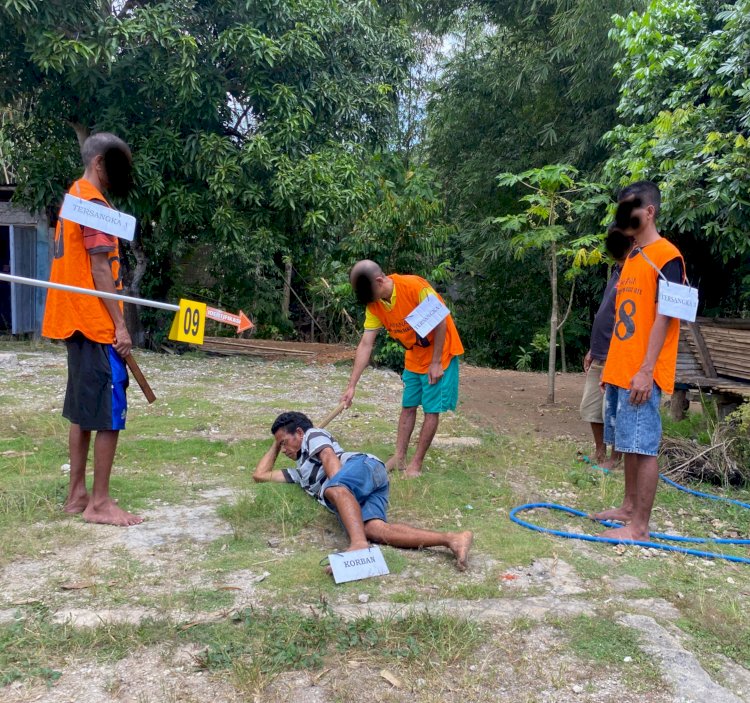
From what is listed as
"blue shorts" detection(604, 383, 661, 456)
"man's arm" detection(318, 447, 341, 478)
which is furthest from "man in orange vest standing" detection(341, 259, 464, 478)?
"blue shorts" detection(604, 383, 661, 456)

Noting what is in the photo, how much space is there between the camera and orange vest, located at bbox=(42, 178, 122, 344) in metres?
3.75

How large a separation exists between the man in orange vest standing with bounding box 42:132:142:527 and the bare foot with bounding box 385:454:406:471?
1.98 metres

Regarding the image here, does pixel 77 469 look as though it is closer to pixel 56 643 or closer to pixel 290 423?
pixel 290 423

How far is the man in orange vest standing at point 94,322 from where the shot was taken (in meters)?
3.76

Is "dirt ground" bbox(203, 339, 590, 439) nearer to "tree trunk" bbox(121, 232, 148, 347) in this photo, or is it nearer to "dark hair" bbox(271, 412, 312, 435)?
"tree trunk" bbox(121, 232, 148, 347)

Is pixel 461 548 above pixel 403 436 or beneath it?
beneath

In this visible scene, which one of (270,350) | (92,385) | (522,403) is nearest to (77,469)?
(92,385)

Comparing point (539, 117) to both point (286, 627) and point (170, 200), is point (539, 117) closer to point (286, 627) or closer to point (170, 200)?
point (170, 200)

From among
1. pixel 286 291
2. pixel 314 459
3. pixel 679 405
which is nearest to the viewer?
pixel 314 459

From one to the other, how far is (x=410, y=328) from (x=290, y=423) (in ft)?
4.31

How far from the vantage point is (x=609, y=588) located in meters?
Result: 3.41


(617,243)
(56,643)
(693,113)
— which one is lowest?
(56,643)

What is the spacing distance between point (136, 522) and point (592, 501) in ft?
9.34

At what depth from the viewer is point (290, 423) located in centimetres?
420
